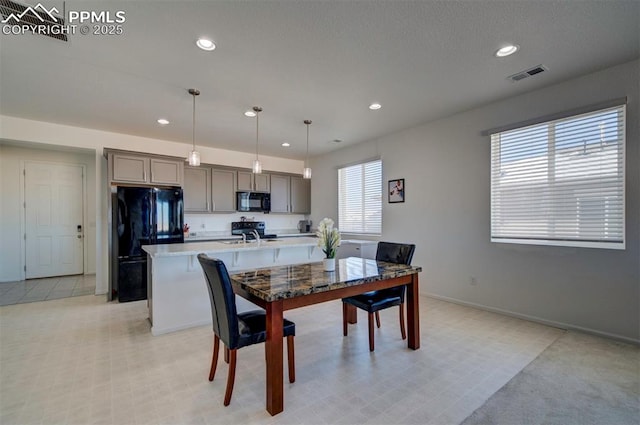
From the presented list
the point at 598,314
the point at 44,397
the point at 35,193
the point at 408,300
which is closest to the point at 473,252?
the point at 598,314

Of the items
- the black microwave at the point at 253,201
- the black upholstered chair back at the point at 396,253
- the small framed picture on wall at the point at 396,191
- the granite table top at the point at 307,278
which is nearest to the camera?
the granite table top at the point at 307,278

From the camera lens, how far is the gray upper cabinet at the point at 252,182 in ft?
19.3

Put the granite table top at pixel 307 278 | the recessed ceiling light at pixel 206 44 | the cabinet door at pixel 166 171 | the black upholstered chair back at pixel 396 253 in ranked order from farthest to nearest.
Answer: the cabinet door at pixel 166 171 < the black upholstered chair back at pixel 396 253 < the recessed ceiling light at pixel 206 44 < the granite table top at pixel 307 278

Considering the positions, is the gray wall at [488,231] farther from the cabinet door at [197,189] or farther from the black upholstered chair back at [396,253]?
the cabinet door at [197,189]

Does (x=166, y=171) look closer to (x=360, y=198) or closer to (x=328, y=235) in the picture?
(x=360, y=198)

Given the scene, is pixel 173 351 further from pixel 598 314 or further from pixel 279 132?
pixel 598 314

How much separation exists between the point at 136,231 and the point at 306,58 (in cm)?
356

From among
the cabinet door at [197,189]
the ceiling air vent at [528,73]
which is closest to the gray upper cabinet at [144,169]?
the cabinet door at [197,189]

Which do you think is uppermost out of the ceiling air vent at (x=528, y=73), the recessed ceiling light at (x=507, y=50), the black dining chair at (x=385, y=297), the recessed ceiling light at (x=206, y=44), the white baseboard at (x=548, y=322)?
the recessed ceiling light at (x=507, y=50)

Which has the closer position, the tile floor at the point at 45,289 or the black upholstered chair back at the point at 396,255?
the black upholstered chair back at the point at 396,255

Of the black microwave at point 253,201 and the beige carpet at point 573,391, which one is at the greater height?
the black microwave at point 253,201

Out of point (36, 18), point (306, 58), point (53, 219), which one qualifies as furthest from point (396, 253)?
point (53, 219)

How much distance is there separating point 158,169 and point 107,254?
1554mm

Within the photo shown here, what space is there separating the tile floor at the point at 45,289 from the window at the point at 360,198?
459 cm
